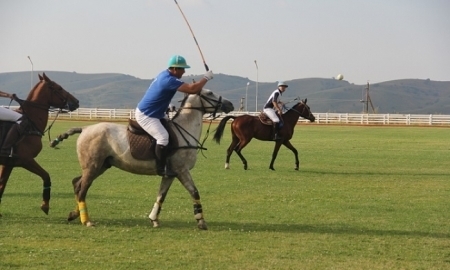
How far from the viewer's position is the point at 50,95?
1315 centimetres

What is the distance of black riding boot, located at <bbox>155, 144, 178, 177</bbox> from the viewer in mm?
11672

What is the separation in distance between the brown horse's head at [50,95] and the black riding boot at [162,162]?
97.2 inches

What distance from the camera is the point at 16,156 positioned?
1229 cm

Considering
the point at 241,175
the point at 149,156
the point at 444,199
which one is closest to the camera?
the point at 149,156

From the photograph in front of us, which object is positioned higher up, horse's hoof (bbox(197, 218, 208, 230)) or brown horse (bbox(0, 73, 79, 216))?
brown horse (bbox(0, 73, 79, 216))

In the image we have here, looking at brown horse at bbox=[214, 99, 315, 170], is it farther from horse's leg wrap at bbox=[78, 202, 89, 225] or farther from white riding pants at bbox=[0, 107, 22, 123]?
horse's leg wrap at bbox=[78, 202, 89, 225]

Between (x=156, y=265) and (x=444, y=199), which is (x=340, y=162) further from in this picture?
(x=156, y=265)

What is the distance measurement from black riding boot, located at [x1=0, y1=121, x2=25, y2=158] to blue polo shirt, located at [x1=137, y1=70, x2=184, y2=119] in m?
2.21

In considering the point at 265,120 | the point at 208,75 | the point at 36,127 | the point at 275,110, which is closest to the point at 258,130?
the point at 265,120

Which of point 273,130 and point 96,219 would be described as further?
point 273,130

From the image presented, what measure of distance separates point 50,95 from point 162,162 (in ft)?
8.98

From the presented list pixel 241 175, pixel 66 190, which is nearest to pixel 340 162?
pixel 241 175

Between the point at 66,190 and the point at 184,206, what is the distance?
370 cm

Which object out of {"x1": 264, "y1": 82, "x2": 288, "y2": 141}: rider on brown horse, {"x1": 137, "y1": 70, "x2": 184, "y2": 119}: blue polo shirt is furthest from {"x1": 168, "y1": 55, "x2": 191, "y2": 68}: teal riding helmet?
{"x1": 264, "y1": 82, "x2": 288, "y2": 141}: rider on brown horse
